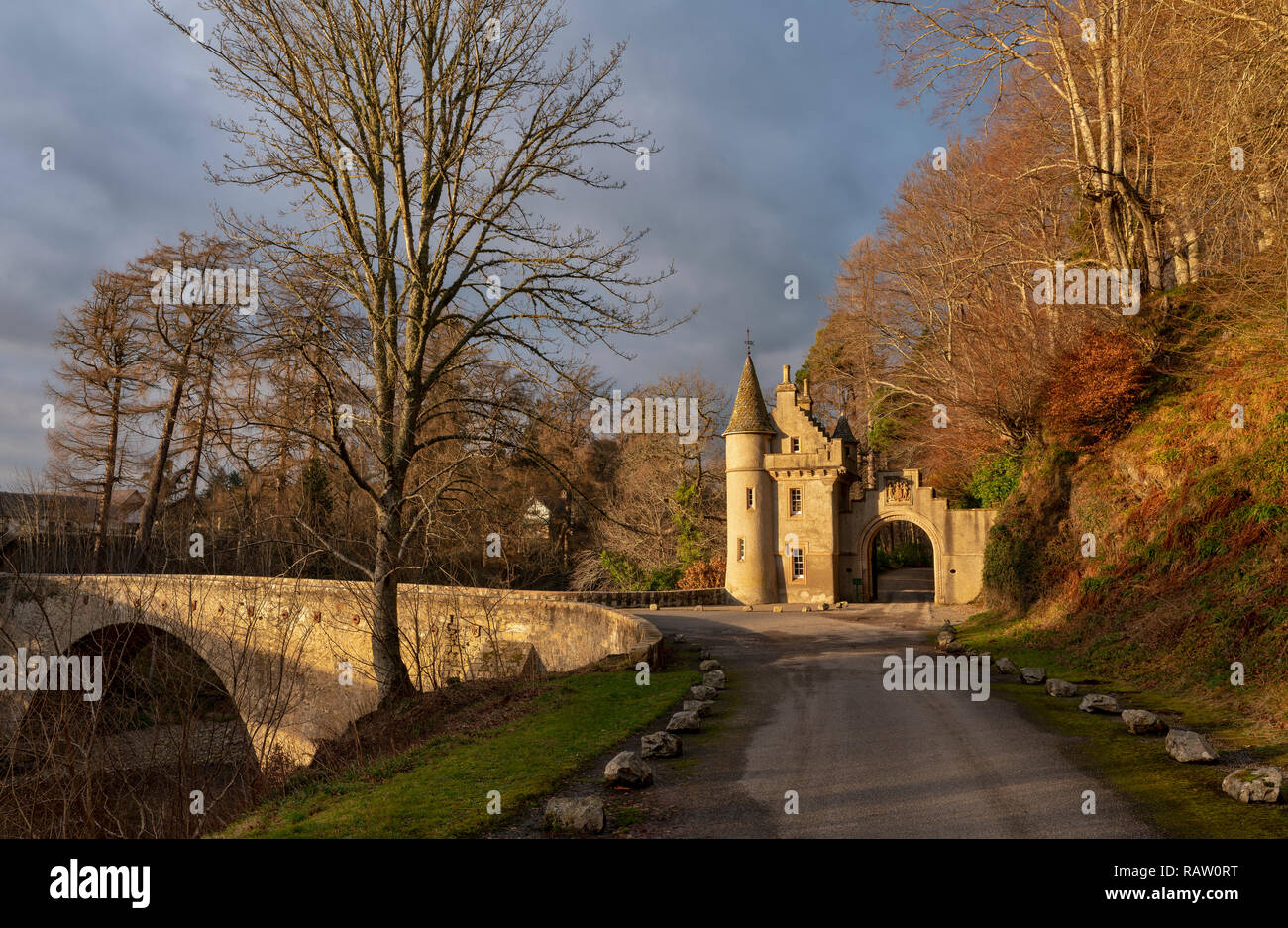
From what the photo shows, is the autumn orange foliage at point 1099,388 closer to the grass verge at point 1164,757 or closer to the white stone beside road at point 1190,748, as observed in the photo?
the grass verge at point 1164,757

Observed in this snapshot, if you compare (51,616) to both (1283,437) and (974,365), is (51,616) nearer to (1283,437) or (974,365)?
(974,365)

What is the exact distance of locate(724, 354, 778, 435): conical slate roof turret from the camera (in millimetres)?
36719

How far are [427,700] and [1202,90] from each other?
59.8 ft

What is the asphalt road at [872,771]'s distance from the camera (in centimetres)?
Result: 659

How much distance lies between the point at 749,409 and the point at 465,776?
29.7 meters

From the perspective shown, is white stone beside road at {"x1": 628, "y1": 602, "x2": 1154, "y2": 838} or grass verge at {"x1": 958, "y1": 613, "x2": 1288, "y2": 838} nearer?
grass verge at {"x1": 958, "y1": 613, "x2": 1288, "y2": 838}

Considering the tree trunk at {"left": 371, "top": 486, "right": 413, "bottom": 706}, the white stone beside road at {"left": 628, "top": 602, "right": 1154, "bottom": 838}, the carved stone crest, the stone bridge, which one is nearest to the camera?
the white stone beside road at {"left": 628, "top": 602, "right": 1154, "bottom": 838}

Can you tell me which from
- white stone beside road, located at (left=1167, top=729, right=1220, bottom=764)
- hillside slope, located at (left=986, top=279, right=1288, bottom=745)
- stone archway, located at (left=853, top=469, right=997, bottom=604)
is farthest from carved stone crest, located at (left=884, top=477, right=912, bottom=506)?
white stone beside road, located at (left=1167, top=729, right=1220, bottom=764)

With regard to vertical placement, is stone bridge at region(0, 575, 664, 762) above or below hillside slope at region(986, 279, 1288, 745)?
below

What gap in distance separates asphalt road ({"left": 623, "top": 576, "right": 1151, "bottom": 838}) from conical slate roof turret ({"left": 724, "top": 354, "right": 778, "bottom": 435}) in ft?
73.5

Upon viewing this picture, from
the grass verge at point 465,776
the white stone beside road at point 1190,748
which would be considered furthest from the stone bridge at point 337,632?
the white stone beside road at point 1190,748

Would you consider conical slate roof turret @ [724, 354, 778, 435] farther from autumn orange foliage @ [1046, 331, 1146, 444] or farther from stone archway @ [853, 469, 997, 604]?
autumn orange foliage @ [1046, 331, 1146, 444]
